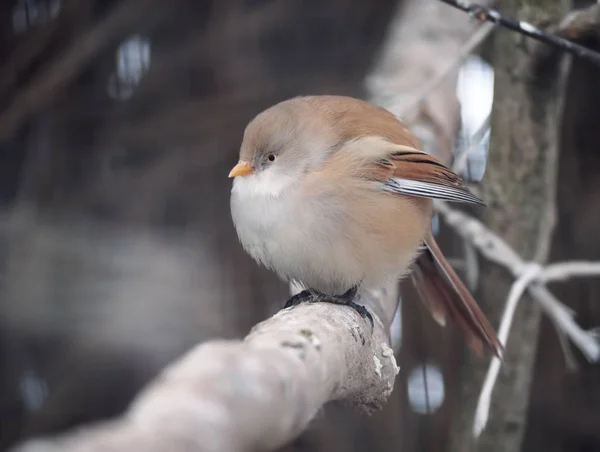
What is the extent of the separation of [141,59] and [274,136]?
204 centimetres

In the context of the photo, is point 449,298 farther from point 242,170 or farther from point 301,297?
point 242,170

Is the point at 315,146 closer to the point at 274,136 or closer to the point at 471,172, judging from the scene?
the point at 274,136

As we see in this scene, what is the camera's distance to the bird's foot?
6.17 ft

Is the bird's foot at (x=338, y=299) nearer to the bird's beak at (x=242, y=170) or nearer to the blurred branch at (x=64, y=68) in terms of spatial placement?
the bird's beak at (x=242, y=170)

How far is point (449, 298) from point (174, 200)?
1.98 m

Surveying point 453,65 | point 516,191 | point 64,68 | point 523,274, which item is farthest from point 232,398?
point 64,68

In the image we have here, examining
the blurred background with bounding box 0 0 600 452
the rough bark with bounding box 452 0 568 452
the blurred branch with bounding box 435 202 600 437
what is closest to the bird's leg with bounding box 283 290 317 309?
the blurred branch with bounding box 435 202 600 437

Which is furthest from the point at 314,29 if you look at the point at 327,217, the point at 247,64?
the point at 327,217

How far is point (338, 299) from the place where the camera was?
1.96m

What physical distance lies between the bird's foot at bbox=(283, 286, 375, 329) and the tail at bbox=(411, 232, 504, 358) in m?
0.37

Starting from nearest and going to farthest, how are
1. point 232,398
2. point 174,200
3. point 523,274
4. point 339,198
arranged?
point 232,398 → point 339,198 → point 523,274 → point 174,200

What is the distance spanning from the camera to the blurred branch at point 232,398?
2.49ft

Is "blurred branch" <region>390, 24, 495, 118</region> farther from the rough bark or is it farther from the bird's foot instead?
the bird's foot

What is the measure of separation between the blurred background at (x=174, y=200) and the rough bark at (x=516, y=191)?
1.20 ft
